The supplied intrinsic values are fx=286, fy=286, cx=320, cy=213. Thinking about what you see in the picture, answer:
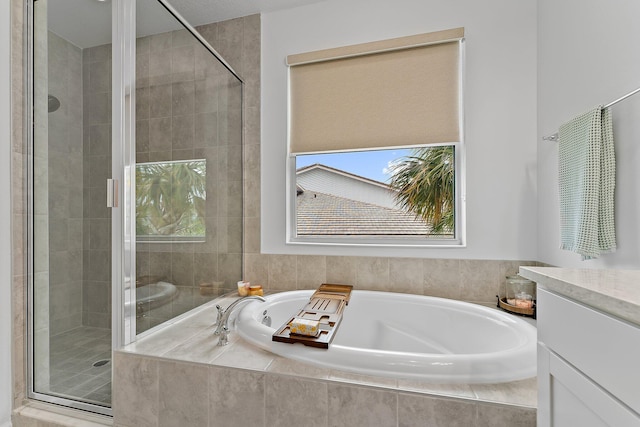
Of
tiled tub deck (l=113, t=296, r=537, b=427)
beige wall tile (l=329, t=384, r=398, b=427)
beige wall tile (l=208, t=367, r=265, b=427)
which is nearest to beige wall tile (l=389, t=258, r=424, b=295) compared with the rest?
tiled tub deck (l=113, t=296, r=537, b=427)

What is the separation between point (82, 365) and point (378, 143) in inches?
81.6

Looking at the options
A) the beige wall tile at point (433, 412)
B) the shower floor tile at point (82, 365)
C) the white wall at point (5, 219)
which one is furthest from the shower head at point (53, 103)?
the beige wall tile at point (433, 412)

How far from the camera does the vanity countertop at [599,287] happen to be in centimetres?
43

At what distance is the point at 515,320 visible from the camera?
142 centimetres

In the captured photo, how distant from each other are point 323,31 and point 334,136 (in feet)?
2.60

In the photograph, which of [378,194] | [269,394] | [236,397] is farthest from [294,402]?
[378,194]

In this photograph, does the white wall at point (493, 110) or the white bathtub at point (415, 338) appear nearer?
the white bathtub at point (415, 338)

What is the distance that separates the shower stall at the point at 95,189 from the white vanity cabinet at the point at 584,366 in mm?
1546

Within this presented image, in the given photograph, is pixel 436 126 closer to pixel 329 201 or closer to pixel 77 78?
pixel 329 201

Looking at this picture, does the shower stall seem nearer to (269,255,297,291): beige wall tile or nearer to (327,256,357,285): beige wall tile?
(269,255,297,291): beige wall tile

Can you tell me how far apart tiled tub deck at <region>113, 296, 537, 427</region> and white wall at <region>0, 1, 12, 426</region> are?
594mm

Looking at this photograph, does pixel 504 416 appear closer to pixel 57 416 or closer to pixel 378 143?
pixel 378 143

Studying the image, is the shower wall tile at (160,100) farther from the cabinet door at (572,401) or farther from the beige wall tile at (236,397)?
the cabinet door at (572,401)

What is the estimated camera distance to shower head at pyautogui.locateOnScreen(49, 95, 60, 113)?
4.75ft
